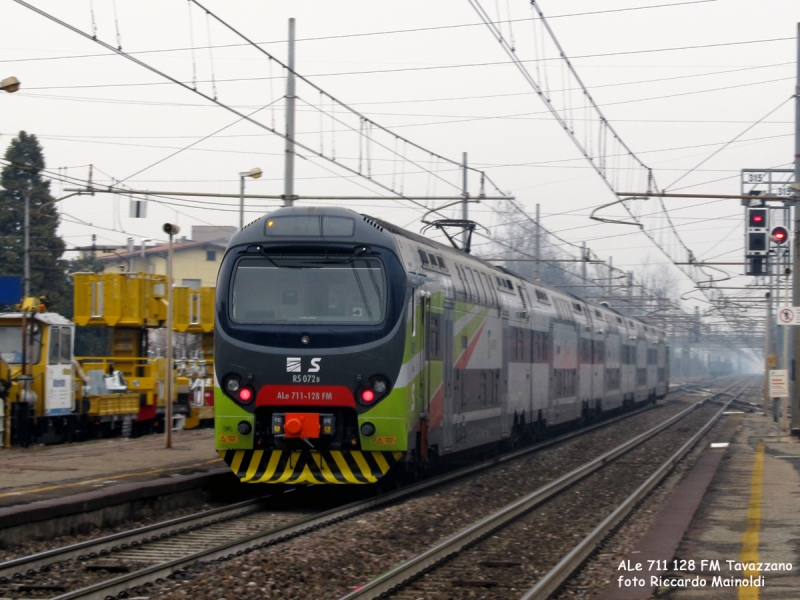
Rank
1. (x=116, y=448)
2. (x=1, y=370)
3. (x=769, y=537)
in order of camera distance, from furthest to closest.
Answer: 1. (x=1, y=370)
2. (x=116, y=448)
3. (x=769, y=537)

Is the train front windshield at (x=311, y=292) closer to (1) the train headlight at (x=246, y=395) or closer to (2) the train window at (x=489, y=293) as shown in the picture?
(1) the train headlight at (x=246, y=395)

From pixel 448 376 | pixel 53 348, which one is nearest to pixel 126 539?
pixel 448 376

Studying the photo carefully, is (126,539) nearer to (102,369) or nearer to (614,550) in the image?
(614,550)

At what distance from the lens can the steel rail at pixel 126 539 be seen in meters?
8.59

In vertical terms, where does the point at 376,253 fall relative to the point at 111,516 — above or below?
above

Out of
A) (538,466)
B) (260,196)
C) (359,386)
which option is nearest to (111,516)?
(359,386)

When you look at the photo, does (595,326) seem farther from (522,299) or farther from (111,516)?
(111,516)

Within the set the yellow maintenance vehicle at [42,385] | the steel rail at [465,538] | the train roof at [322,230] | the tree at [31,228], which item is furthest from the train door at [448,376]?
the tree at [31,228]

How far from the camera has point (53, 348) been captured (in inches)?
858

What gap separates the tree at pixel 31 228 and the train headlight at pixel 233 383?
1332 inches

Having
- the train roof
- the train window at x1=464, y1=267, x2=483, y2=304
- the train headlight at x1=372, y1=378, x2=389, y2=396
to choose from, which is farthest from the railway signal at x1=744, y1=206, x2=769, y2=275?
the train headlight at x1=372, y1=378, x2=389, y2=396

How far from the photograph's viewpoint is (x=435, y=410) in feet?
46.7

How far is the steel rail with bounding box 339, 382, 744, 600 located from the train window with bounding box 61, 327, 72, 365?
10659mm

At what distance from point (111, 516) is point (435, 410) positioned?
462 cm
